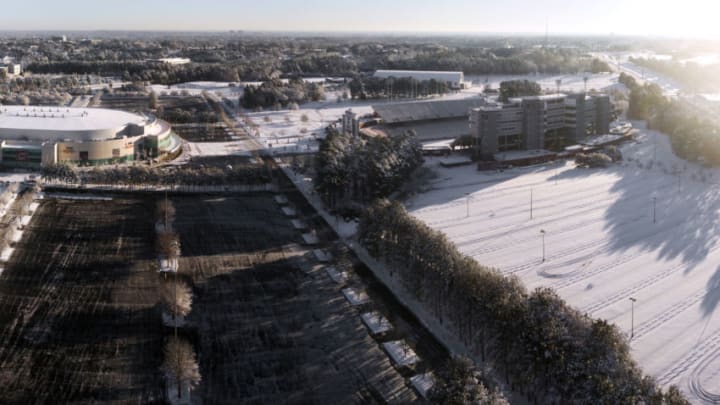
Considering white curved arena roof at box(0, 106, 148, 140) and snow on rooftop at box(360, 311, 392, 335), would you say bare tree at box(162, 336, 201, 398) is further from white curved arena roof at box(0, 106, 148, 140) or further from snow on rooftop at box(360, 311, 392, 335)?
white curved arena roof at box(0, 106, 148, 140)

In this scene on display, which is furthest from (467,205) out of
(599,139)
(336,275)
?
(599,139)

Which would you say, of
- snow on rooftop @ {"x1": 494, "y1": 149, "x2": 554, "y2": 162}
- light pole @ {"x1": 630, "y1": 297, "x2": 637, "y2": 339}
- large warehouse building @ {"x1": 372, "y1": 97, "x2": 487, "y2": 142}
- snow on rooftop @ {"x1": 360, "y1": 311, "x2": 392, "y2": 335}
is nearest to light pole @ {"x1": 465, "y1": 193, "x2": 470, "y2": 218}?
snow on rooftop @ {"x1": 494, "y1": 149, "x2": 554, "y2": 162}

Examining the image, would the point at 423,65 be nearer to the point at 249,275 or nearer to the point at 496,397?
the point at 249,275

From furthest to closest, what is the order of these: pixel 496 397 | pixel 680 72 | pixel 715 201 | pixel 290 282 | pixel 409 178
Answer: pixel 680 72 → pixel 409 178 → pixel 715 201 → pixel 290 282 → pixel 496 397

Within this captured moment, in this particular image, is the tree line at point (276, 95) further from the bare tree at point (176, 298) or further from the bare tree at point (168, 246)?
the bare tree at point (176, 298)

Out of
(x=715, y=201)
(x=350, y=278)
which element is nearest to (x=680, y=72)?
(x=715, y=201)

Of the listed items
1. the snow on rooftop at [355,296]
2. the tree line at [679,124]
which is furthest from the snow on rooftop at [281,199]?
the tree line at [679,124]
